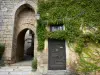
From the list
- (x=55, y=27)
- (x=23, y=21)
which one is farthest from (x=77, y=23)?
(x=23, y=21)

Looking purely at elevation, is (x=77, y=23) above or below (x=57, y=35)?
above

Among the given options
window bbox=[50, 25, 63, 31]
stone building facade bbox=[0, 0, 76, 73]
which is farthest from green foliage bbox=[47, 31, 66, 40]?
stone building facade bbox=[0, 0, 76, 73]

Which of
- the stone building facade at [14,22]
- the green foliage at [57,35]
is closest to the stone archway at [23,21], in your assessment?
the stone building facade at [14,22]

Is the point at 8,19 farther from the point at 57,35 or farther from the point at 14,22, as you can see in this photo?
the point at 57,35

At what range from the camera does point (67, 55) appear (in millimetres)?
7512

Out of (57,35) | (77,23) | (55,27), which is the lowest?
(57,35)

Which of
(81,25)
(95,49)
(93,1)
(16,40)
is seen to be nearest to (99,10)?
(93,1)

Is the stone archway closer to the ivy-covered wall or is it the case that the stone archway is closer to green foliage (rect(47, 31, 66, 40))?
the ivy-covered wall

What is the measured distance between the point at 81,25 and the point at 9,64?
500cm

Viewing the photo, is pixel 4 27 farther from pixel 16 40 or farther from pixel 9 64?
pixel 9 64

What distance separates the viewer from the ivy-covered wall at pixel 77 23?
7.27 metres

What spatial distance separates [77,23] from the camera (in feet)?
24.8

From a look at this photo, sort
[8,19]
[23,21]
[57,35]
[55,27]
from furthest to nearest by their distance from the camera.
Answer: [23,21], [8,19], [55,27], [57,35]

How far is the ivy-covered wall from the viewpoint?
7.27 m
